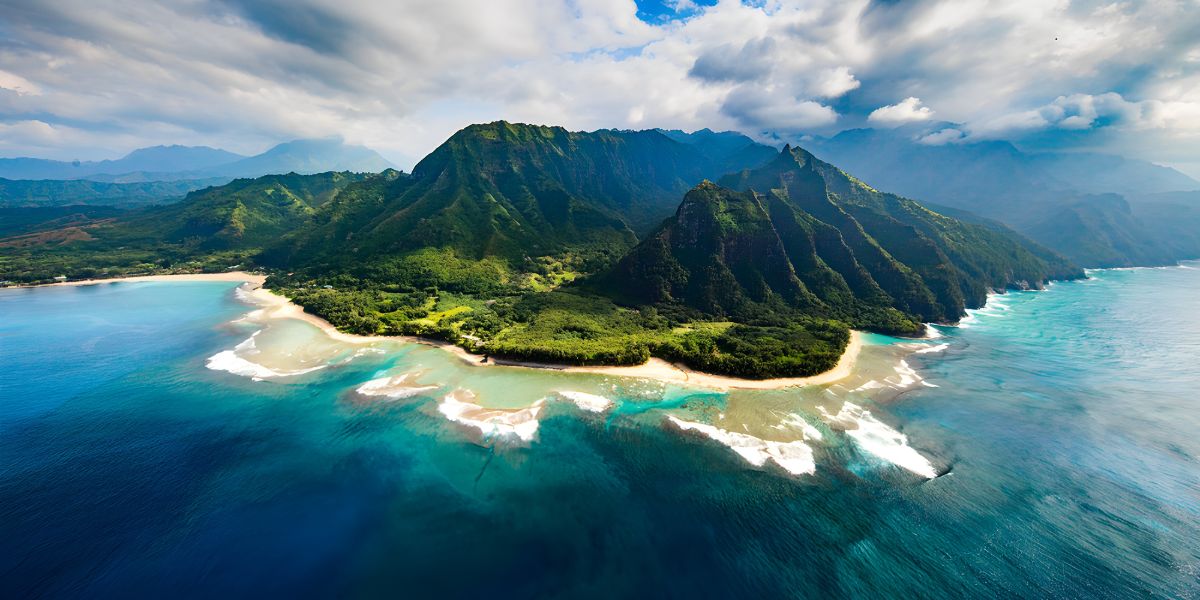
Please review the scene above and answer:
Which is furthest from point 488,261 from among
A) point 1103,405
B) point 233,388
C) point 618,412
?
point 1103,405

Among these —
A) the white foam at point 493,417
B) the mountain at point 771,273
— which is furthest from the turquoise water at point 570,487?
the mountain at point 771,273

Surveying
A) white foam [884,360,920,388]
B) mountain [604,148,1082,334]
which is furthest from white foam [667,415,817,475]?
mountain [604,148,1082,334]

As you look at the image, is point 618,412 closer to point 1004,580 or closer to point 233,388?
point 1004,580

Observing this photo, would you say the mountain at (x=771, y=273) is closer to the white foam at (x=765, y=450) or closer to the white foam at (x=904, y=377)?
the white foam at (x=904, y=377)

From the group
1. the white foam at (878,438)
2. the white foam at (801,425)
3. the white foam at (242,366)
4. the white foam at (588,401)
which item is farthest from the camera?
the white foam at (242,366)

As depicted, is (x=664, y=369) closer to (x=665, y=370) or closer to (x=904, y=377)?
(x=665, y=370)

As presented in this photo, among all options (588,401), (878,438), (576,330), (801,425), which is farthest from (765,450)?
(576,330)
